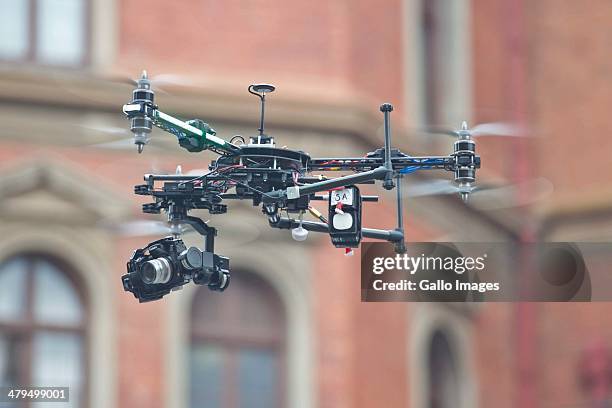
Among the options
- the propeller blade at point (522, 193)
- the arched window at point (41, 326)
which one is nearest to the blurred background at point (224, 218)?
the arched window at point (41, 326)

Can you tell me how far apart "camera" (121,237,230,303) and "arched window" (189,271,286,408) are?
8.15 m

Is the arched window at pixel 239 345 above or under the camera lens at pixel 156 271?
above

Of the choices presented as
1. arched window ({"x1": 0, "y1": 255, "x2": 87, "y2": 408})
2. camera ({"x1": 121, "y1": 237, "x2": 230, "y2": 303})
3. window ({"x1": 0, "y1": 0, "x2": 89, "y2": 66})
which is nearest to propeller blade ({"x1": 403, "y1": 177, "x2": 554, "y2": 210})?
window ({"x1": 0, "y1": 0, "x2": 89, "y2": 66})

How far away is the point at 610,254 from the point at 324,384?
4352 mm

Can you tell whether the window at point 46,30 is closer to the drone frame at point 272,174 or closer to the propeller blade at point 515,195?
the propeller blade at point 515,195

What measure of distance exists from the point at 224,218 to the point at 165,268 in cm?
823

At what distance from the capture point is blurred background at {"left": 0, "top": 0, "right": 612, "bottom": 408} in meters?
23.7

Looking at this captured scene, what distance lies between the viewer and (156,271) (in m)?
15.8

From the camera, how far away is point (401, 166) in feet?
51.6

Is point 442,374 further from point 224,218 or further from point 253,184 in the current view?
point 253,184

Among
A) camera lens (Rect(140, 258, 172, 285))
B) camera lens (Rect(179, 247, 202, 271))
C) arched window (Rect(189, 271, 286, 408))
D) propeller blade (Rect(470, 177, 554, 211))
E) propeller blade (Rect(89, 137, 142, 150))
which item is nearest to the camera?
camera lens (Rect(140, 258, 172, 285))

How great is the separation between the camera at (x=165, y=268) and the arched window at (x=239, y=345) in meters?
8.15

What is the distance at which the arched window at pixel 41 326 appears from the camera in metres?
23.5

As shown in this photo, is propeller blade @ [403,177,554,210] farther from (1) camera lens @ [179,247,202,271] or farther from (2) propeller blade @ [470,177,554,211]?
(1) camera lens @ [179,247,202,271]
